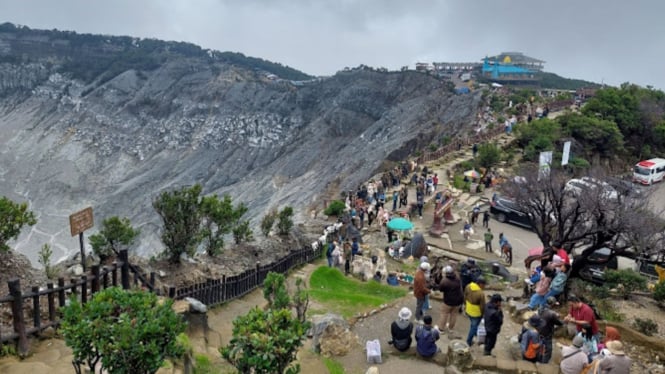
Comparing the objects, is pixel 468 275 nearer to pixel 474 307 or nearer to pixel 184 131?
pixel 474 307

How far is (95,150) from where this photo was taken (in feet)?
262

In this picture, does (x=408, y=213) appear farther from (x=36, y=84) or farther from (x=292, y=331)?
(x=36, y=84)

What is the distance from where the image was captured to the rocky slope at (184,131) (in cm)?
5213

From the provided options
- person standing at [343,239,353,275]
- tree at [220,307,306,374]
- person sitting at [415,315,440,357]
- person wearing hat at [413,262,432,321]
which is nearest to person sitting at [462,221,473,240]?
person standing at [343,239,353,275]

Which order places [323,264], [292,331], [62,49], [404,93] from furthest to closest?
[62,49] → [404,93] → [323,264] → [292,331]

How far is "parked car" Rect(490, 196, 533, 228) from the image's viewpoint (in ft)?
77.4

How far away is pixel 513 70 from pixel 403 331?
67285 mm

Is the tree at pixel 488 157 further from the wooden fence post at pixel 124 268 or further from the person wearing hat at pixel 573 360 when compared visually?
the wooden fence post at pixel 124 268

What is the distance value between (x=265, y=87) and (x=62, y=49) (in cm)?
5998

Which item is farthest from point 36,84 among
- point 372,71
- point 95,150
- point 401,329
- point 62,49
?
point 401,329

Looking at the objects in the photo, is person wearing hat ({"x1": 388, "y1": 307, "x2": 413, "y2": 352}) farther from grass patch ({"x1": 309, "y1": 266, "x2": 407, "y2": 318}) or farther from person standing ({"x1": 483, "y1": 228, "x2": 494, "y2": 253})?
person standing ({"x1": 483, "y1": 228, "x2": 494, "y2": 253})

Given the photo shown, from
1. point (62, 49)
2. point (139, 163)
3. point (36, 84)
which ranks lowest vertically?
point (139, 163)

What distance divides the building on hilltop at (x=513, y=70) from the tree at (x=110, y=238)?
6054cm

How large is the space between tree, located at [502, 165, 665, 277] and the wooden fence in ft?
26.4
